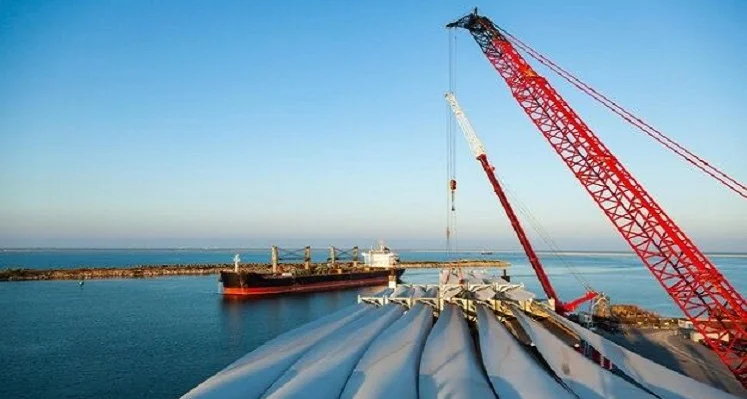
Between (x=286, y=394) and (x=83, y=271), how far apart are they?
11928cm

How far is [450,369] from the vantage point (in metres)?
13.2

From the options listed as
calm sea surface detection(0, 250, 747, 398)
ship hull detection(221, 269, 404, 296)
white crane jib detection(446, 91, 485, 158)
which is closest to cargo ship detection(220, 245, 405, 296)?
ship hull detection(221, 269, 404, 296)

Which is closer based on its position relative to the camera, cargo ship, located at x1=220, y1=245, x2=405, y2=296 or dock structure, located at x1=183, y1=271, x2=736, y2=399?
dock structure, located at x1=183, y1=271, x2=736, y2=399

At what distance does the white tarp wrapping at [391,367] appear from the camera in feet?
37.1

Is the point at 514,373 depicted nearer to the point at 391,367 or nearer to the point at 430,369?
the point at 430,369

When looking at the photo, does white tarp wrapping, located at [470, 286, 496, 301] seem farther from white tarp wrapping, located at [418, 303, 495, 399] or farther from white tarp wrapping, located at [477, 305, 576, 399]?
white tarp wrapping, located at [477, 305, 576, 399]

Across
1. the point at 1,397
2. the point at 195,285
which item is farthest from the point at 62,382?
the point at 195,285

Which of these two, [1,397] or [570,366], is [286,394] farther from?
[1,397]

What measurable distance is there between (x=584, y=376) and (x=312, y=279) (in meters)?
69.7

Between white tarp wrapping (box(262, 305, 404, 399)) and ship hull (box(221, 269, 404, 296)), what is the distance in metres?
53.6

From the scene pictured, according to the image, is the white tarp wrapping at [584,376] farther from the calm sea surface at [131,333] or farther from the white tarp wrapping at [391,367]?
the calm sea surface at [131,333]

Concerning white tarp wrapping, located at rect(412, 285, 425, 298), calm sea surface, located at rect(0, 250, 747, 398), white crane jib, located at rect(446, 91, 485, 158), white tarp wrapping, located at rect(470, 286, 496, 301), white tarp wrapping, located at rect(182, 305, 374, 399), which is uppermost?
white crane jib, located at rect(446, 91, 485, 158)

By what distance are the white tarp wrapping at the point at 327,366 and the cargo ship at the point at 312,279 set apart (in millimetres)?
50070

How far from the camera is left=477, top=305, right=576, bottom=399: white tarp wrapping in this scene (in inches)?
432
